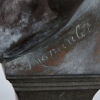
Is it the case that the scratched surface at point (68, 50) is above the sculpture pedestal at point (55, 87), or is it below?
above

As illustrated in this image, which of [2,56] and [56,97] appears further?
[56,97]

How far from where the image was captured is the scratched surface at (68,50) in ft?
3.04

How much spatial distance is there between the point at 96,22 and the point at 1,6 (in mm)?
382

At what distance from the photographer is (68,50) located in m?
0.95

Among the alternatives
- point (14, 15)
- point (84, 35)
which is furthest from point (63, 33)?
point (14, 15)

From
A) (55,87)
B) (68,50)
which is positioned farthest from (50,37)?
(55,87)

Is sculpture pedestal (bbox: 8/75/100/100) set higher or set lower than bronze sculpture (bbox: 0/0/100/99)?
lower

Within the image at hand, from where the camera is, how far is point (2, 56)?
3.04 ft

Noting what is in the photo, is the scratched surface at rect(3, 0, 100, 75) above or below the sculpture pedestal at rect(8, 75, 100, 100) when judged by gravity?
above

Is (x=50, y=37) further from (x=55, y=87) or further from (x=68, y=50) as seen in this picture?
(x=55, y=87)

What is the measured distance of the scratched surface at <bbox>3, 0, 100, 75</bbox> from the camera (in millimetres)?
928

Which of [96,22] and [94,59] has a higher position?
[96,22]

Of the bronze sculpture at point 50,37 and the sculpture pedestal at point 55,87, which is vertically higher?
the bronze sculpture at point 50,37

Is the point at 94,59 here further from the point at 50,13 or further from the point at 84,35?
the point at 50,13
